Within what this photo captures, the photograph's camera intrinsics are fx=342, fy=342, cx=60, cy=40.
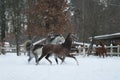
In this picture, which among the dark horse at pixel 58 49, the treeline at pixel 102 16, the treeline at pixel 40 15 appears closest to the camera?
the dark horse at pixel 58 49

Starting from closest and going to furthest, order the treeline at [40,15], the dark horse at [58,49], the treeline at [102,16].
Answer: the dark horse at [58,49], the treeline at [40,15], the treeline at [102,16]

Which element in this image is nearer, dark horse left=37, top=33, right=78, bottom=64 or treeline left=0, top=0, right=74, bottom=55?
dark horse left=37, top=33, right=78, bottom=64

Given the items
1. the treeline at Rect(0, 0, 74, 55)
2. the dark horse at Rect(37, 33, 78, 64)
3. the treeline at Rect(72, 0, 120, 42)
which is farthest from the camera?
the treeline at Rect(72, 0, 120, 42)

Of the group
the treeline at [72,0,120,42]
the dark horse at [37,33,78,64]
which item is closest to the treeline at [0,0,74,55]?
the treeline at [72,0,120,42]

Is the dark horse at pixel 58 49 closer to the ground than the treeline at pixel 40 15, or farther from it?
closer to the ground

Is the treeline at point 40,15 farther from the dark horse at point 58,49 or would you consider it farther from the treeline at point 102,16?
the dark horse at point 58,49

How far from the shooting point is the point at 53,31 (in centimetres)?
4266

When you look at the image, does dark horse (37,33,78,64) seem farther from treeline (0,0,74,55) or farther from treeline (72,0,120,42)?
treeline (72,0,120,42)

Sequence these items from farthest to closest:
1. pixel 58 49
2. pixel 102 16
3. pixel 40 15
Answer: pixel 102 16 < pixel 40 15 < pixel 58 49

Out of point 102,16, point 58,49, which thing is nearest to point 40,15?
point 102,16

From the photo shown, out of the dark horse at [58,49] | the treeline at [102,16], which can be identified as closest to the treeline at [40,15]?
the treeline at [102,16]

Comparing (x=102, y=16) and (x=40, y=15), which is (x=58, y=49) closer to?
(x=40, y=15)

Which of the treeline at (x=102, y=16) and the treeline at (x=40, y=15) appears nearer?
the treeline at (x=40, y=15)

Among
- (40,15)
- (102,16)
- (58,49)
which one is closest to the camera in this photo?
(58,49)
